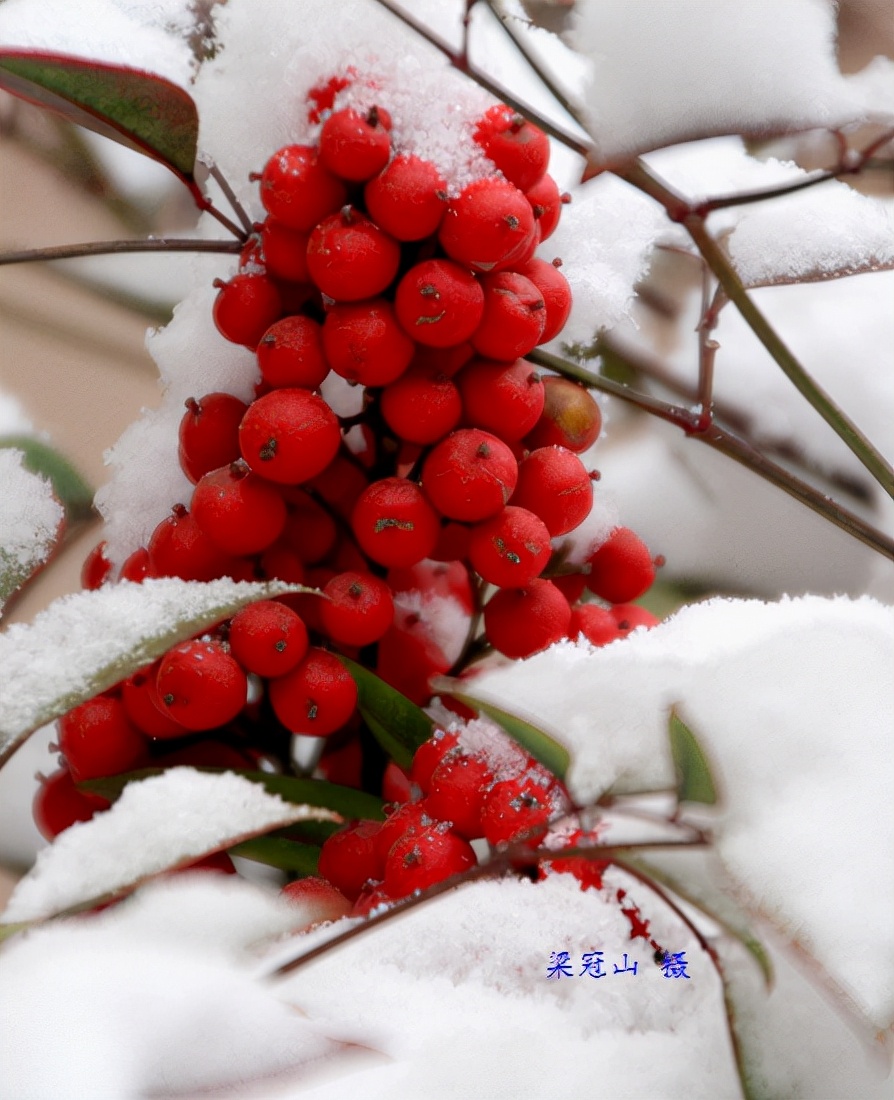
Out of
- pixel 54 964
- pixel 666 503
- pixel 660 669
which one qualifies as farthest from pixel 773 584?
pixel 54 964

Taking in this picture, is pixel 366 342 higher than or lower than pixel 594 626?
higher

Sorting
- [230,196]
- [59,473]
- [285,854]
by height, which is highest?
[230,196]

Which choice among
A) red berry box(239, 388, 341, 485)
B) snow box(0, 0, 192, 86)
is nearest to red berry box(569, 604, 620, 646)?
red berry box(239, 388, 341, 485)

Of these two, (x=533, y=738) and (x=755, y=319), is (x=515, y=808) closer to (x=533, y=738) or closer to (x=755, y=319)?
(x=533, y=738)

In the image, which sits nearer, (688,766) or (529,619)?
(688,766)

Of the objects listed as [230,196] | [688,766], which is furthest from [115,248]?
[688,766]

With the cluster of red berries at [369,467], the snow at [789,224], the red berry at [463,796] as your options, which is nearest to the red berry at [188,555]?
the cluster of red berries at [369,467]
